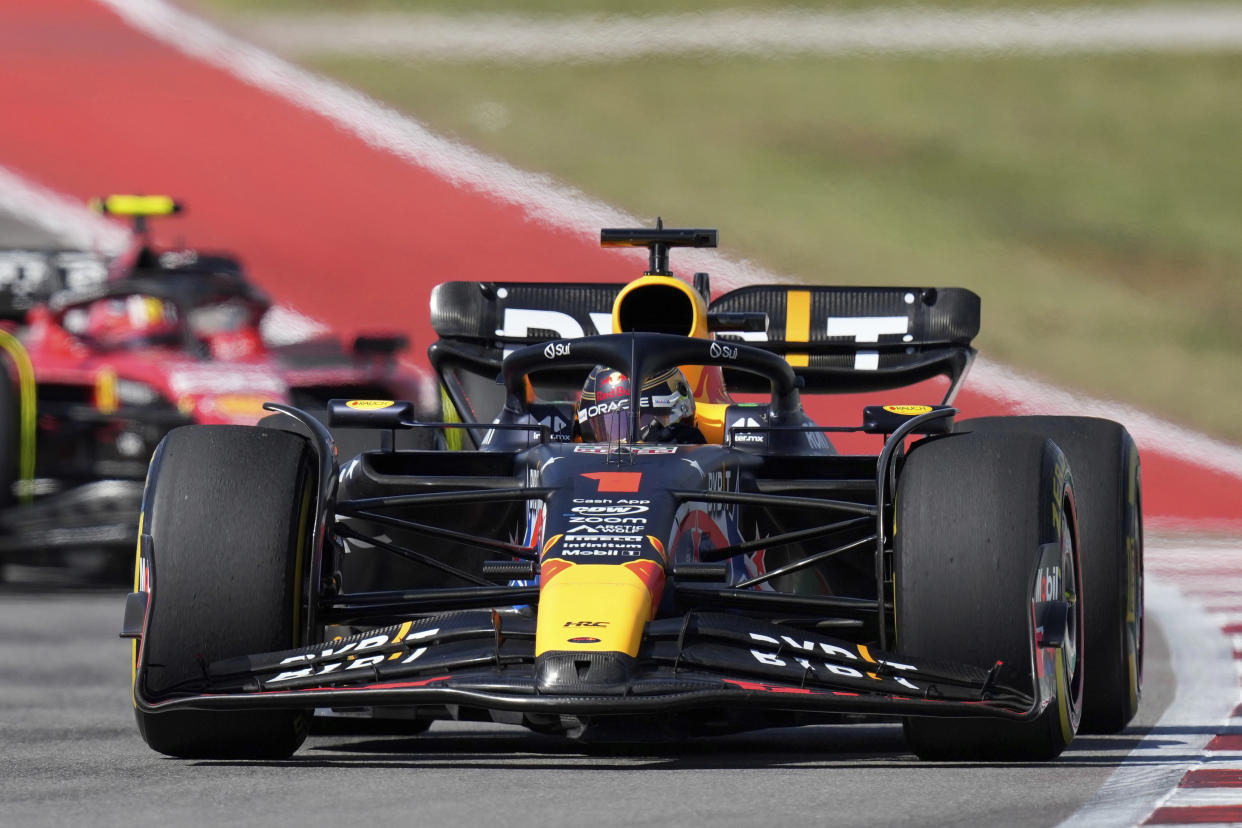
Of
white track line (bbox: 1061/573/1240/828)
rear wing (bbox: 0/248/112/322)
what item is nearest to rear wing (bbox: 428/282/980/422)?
white track line (bbox: 1061/573/1240/828)

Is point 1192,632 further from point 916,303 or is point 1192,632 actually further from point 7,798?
point 7,798

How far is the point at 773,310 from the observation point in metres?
11.0

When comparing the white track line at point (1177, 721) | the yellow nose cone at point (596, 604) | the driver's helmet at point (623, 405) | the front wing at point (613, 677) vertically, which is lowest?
the white track line at point (1177, 721)

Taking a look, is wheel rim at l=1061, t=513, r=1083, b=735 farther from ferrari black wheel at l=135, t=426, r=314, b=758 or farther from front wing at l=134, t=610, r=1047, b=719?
ferrari black wheel at l=135, t=426, r=314, b=758

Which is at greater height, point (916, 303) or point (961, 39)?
point (961, 39)

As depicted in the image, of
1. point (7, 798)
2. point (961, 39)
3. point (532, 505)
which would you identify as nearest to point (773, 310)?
point (532, 505)

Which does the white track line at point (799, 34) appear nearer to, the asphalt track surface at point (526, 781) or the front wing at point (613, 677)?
the asphalt track surface at point (526, 781)

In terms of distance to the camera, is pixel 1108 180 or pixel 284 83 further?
pixel 284 83

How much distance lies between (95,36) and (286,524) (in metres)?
28.6

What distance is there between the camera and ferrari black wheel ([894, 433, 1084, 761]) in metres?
7.00

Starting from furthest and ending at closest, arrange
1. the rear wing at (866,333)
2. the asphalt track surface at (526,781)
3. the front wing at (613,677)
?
the rear wing at (866,333)
the front wing at (613,677)
the asphalt track surface at (526,781)

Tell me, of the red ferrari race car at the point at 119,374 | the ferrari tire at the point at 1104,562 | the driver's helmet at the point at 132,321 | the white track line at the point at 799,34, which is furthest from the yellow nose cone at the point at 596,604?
the white track line at the point at 799,34

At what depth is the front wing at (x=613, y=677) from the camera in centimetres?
670

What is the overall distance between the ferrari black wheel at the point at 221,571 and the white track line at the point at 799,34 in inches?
975
